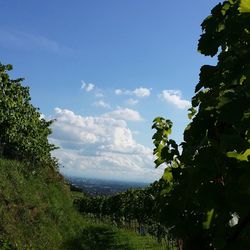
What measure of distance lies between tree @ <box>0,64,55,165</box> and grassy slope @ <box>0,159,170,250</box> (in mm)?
2107

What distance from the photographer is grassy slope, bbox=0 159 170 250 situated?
16875 millimetres

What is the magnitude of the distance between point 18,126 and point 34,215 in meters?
7.80

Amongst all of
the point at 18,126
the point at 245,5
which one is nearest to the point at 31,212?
the point at 18,126

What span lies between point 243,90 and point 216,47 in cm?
148

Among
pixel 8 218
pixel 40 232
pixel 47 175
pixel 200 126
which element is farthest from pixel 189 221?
pixel 47 175

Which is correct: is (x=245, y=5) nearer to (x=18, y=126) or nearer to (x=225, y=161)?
(x=225, y=161)

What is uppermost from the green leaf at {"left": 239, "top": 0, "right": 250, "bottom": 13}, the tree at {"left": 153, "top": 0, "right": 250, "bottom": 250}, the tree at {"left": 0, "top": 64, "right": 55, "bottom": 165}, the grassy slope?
the tree at {"left": 0, "top": 64, "right": 55, "bottom": 165}

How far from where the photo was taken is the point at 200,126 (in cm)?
256

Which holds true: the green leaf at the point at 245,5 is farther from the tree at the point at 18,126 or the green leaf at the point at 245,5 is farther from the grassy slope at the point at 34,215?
the tree at the point at 18,126

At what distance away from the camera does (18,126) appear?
2617 cm

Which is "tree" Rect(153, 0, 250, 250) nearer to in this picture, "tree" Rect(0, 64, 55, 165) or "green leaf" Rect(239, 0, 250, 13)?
"green leaf" Rect(239, 0, 250, 13)

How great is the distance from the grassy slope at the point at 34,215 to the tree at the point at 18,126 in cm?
211

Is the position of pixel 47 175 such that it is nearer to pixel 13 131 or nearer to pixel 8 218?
pixel 13 131

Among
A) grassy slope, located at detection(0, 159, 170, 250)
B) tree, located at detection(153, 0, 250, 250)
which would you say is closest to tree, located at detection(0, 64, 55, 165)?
grassy slope, located at detection(0, 159, 170, 250)
